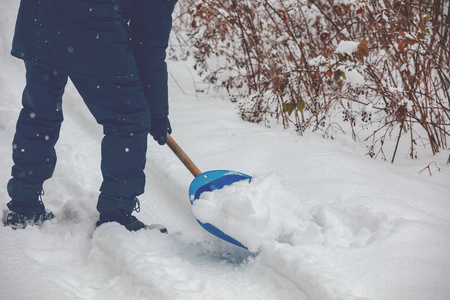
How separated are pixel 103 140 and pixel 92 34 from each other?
0.42 m

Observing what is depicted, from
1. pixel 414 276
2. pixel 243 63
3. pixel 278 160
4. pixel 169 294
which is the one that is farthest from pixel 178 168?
pixel 243 63

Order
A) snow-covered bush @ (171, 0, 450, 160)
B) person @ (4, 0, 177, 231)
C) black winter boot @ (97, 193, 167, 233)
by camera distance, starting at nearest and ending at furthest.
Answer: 1. person @ (4, 0, 177, 231)
2. black winter boot @ (97, 193, 167, 233)
3. snow-covered bush @ (171, 0, 450, 160)

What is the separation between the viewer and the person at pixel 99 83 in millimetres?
1374

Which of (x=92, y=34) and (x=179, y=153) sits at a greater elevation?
(x=92, y=34)

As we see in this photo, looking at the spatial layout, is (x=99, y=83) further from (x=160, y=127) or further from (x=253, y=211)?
(x=253, y=211)

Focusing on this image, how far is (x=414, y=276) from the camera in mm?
1288

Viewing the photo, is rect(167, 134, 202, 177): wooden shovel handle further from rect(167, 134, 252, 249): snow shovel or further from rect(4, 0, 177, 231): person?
rect(4, 0, 177, 231): person

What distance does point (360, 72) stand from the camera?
7.94 ft

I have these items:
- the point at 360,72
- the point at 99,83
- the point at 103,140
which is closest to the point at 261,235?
the point at 103,140

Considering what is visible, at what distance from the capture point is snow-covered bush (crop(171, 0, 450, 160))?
2254 millimetres

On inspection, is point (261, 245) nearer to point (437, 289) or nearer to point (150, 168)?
point (437, 289)

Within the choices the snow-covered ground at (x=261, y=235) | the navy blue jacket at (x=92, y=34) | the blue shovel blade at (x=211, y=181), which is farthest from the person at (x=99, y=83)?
the blue shovel blade at (x=211, y=181)

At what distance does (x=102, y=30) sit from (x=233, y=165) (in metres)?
1.19

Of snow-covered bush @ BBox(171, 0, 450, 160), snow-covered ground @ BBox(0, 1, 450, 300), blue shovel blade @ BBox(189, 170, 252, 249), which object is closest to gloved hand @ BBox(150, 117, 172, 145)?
blue shovel blade @ BBox(189, 170, 252, 249)
